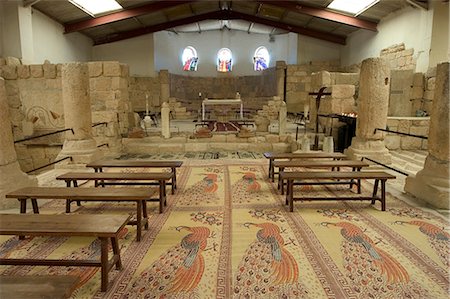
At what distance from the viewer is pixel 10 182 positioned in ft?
11.1

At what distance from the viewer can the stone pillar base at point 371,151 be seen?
5.25 meters

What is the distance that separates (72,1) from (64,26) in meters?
2.56

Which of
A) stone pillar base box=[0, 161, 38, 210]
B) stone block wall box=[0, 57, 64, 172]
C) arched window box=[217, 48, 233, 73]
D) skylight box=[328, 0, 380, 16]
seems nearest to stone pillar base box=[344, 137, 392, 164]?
stone pillar base box=[0, 161, 38, 210]

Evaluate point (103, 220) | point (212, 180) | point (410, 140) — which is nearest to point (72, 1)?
point (212, 180)

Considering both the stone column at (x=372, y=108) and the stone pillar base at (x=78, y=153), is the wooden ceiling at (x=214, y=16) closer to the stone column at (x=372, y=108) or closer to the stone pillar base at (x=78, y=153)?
the stone column at (x=372, y=108)

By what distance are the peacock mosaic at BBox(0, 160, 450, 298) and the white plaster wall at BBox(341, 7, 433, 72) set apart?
690cm

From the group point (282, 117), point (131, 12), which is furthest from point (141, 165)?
point (131, 12)

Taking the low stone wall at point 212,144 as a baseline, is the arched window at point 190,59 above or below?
above

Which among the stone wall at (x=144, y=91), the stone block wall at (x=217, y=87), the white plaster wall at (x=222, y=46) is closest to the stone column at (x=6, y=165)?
the stone wall at (x=144, y=91)

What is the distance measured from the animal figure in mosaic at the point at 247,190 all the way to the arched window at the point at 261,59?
13.9m

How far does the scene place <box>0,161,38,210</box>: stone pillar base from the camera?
330 cm

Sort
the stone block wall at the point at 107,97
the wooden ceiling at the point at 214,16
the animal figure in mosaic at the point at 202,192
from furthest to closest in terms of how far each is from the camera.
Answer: the wooden ceiling at the point at 214,16 < the stone block wall at the point at 107,97 < the animal figure in mosaic at the point at 202,192

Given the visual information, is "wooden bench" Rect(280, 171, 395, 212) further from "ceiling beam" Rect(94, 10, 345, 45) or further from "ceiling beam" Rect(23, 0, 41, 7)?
"ceiling beam" Rect(94, 10, 345, 45)

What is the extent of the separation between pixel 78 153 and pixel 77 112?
737 mm
